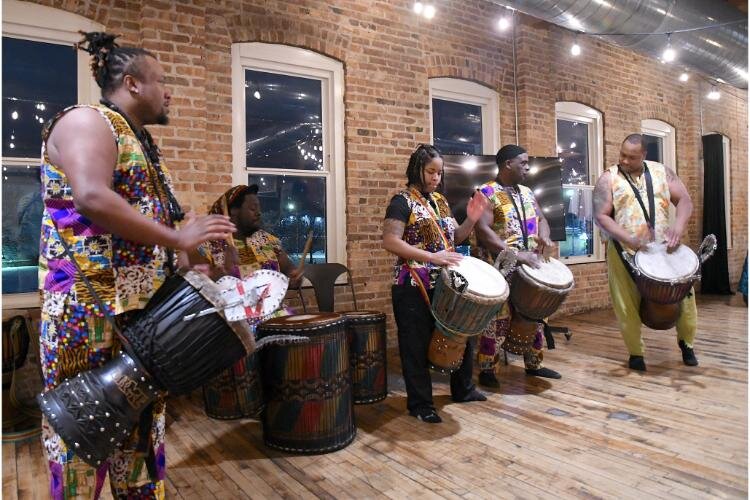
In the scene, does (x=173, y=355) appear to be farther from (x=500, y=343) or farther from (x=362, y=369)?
(x=500, y=343)

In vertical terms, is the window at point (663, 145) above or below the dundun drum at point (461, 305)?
above

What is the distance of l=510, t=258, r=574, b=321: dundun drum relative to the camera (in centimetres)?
340

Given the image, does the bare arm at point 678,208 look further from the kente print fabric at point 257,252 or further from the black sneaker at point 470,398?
the kente print fabric at point 257,252

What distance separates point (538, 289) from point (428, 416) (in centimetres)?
107

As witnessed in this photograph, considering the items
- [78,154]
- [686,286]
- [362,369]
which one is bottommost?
[362,369]

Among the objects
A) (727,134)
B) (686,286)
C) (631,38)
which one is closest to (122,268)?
(686,286)

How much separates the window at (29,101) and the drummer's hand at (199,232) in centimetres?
288

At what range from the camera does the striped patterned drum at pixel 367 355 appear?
327cm

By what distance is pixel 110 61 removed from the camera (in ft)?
5.15

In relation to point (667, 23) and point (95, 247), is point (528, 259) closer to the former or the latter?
point (95, 247)

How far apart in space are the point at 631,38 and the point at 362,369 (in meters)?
4.55

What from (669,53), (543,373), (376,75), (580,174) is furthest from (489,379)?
(580,174)

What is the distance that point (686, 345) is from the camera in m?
4.23

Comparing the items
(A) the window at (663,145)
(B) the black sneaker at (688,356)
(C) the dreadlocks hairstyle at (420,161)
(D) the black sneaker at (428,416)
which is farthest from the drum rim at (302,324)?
(A) the window at (663,145)
